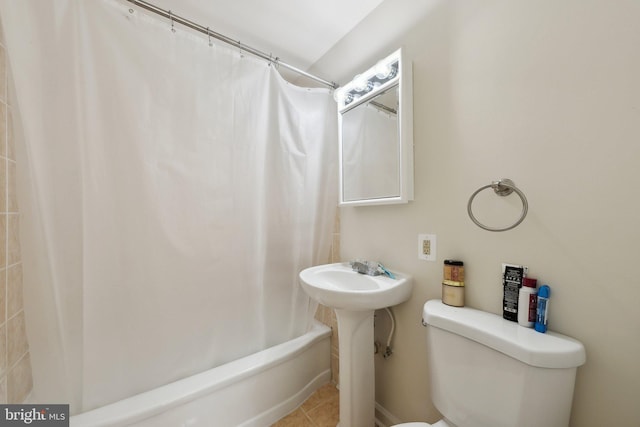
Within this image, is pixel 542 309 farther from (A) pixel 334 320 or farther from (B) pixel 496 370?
(A) pixel 334 320

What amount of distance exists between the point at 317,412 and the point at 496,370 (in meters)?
1.10

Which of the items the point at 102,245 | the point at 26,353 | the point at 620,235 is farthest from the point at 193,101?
the point at 620,235

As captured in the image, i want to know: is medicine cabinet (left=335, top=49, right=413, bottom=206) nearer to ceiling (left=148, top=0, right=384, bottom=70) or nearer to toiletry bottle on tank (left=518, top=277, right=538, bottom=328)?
ceiling (left=148, top=0, right=384, bottom=70)

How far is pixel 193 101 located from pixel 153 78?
0.16 meters

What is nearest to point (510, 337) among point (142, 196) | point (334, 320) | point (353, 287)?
point (353, 287)

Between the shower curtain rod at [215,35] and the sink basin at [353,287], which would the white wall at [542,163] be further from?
the shower curtain rod at [215,35]

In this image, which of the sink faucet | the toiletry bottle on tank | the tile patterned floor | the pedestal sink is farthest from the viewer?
the tile patterned floor

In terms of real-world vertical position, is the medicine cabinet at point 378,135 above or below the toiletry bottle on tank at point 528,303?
above

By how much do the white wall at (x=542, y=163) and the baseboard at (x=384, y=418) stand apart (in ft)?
0.35

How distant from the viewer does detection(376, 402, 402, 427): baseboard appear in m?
1.19

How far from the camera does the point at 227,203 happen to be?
120 cm

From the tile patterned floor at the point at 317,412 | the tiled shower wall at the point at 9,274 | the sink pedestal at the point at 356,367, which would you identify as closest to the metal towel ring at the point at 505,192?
the sink pedestal at the point at 356,367

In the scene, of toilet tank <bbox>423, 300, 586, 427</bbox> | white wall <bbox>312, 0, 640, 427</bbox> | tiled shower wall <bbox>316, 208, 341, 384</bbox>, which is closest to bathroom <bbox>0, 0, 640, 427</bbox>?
white wall <bbox>312, 0, 640, 427</bbox>

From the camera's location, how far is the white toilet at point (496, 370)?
0.61 metres
